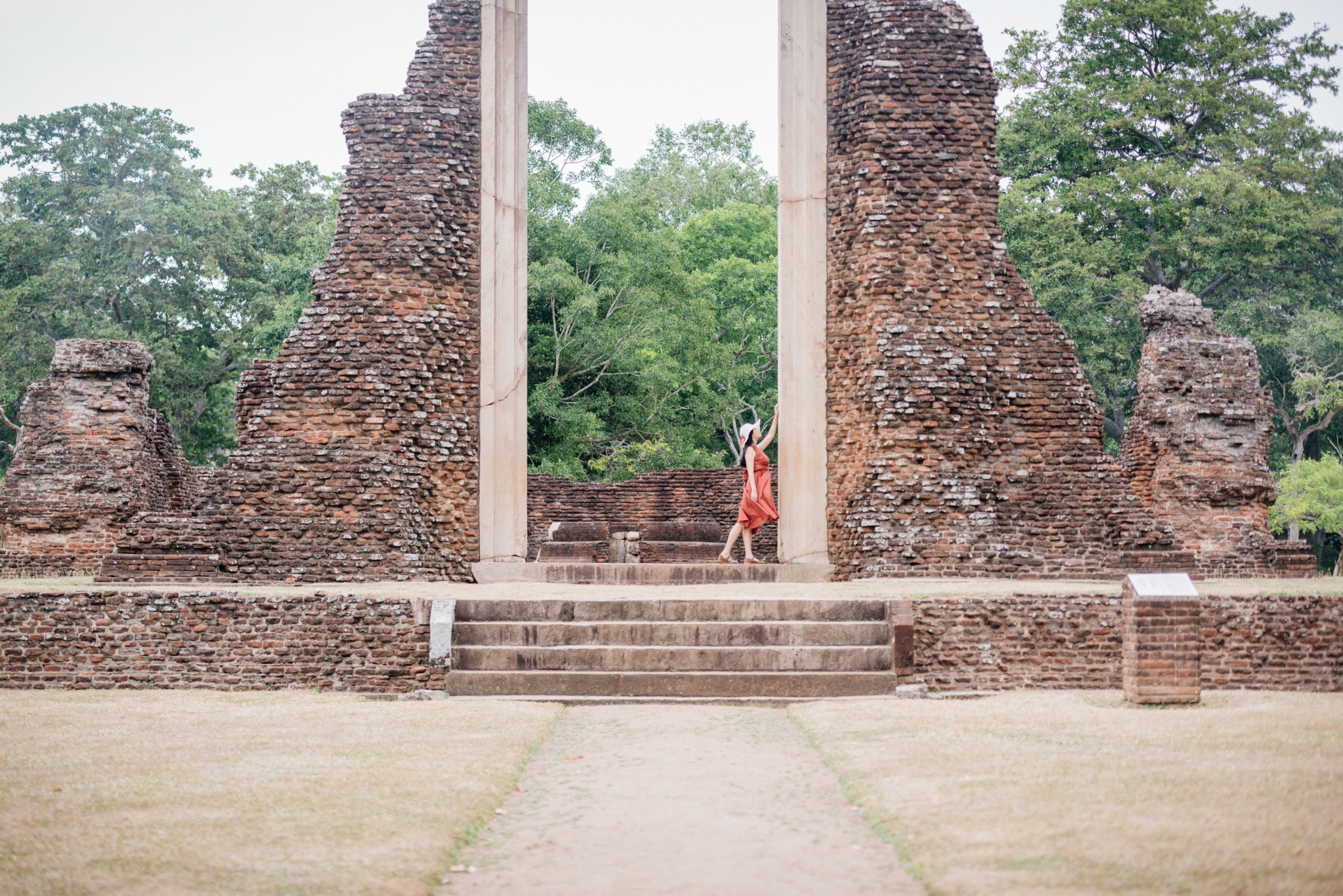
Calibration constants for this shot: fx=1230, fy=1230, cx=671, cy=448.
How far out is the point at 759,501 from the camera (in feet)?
47.3

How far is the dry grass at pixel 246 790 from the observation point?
4.13 metres

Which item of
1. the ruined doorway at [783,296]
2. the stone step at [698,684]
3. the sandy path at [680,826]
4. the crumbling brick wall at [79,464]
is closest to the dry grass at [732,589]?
the stone step at [698,684]

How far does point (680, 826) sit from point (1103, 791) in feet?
5.86

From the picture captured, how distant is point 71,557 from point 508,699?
14.6 metres

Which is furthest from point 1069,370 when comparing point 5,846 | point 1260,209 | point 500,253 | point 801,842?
point 1260,209

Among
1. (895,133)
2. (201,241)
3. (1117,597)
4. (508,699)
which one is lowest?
(508,699)

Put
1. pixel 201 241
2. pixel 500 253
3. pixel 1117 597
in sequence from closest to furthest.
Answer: pixel 1117 597 → pixel 500 253 → pixel 201 241

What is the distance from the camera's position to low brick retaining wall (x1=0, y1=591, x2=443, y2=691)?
915 centimetres

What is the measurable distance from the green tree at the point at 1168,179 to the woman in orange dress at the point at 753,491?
49.4 ft

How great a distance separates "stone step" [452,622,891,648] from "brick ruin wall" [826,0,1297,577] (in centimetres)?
443

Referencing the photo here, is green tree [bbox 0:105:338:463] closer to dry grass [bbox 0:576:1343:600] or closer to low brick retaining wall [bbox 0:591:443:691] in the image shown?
dry grass [bbox 0:576:1343:600]

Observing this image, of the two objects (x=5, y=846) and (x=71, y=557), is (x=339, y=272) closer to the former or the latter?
(x=71, y=557)

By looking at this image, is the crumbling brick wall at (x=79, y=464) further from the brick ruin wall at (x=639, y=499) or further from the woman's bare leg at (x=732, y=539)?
the woman's bare leg at (x=732, y=539)

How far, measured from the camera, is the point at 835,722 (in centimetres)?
732
